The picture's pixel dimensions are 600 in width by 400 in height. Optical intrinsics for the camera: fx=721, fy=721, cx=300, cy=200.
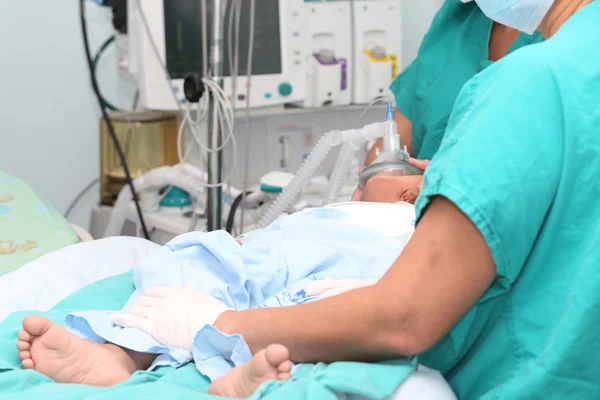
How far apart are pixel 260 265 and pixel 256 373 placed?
1.35 feet

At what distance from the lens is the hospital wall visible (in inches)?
115

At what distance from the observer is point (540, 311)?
100 cm

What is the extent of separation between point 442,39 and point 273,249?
1.00 metres

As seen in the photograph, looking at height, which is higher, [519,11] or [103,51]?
[519,11]

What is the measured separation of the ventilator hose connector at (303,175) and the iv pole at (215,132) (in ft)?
0.52

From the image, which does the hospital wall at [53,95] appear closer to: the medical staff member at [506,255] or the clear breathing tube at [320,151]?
the clear breathing tube at [320,151]

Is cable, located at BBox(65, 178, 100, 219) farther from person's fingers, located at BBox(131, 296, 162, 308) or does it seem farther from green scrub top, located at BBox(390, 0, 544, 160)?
person's fingers, located at BBox(131, 296, 162, 308)

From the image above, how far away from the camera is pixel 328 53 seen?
266 centimetres

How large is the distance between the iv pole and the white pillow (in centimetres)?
36

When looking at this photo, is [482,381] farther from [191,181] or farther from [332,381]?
[191,181]

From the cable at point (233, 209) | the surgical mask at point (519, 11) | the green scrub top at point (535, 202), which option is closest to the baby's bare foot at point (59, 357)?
the green scrub top at point (535, 202)

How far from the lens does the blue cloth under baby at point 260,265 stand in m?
1.26

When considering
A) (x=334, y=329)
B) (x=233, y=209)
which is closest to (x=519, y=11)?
(x=334, y=329)

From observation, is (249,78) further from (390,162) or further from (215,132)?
(390,162)
